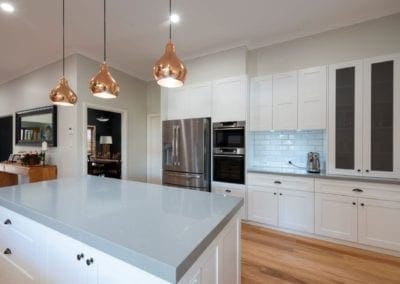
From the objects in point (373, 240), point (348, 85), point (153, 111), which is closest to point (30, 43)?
point (153, 111)

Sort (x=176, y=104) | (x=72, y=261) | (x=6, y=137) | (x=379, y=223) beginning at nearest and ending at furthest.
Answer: (x=72, y=261) → (x=379, y=223) → (x=176, y=104) → (x=6, y=137)

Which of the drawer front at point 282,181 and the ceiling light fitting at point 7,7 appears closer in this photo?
the ceiling light fitting at point 7,7

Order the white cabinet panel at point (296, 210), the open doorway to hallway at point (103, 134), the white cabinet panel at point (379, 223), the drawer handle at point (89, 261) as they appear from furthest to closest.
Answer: the open doorway to hallway at point (103, 134), the white cabinet panel at point (296, 210), the white cabinet panel at point (379, 223), the drawer handle at point (89, 261)

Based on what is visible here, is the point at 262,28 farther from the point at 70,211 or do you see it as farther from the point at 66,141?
the point at 66,141

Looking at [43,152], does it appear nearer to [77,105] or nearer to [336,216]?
[77,105]

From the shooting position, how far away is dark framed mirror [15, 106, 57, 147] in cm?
389

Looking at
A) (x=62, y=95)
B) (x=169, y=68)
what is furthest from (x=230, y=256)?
(x=62, y=95)

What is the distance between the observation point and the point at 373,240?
2.39 metres

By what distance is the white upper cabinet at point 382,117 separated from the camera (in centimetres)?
241

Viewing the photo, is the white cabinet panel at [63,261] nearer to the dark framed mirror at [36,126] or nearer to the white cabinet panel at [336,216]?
the white cabinet panel at [336,216]

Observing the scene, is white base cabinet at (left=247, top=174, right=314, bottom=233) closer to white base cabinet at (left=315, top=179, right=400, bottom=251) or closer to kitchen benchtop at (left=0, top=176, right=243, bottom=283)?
white base cabinet at (left=315, top=179, right=400, bottom=251)

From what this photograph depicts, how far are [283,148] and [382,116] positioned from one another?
1.30 meters

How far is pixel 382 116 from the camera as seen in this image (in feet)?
8.15

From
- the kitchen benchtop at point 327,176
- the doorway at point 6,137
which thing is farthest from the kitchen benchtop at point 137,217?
the doorway at point 6,137
